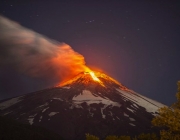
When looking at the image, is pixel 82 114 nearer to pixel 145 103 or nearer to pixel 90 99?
pixel 90 99

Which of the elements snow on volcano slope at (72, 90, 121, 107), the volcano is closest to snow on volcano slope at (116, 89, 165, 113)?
the volcano

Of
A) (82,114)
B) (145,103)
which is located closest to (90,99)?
(82,114)

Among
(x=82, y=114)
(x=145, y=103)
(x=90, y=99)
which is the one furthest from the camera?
(x=145, y=103)

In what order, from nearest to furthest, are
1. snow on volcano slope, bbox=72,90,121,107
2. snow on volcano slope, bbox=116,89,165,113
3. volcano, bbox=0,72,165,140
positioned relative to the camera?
volcano, bbox=0,72,165,140
snow on volcano slope, bbox=72,90,121,107
snow on volcano slope, bbox=116,89,165,113

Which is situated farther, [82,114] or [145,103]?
[145,103]

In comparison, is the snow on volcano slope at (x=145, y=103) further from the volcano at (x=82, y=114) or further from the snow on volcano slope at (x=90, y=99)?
the snow on volcano slope at (x=90, y=99)

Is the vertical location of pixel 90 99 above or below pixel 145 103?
below

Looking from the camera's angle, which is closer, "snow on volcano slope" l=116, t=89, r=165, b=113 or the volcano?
the volcano

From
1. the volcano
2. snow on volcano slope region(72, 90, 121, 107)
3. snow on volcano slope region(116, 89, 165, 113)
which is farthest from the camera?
snow on volcano slope region(116, 89, 165, 113)

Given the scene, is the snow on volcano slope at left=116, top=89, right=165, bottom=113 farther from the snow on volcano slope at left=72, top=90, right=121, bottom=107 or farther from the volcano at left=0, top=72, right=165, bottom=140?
the snow on volcano slope at left=72, top=90, right=121, bottom=107

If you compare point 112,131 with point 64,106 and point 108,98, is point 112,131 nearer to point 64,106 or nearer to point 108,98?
point 64,106

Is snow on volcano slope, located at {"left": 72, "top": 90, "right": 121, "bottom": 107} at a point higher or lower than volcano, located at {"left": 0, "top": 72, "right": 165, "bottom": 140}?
higher

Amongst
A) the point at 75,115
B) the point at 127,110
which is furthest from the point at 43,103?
the point at 127,110

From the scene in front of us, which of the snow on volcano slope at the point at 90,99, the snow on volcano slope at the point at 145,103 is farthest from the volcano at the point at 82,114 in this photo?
the snow on volcano slope at the point at 145,103
